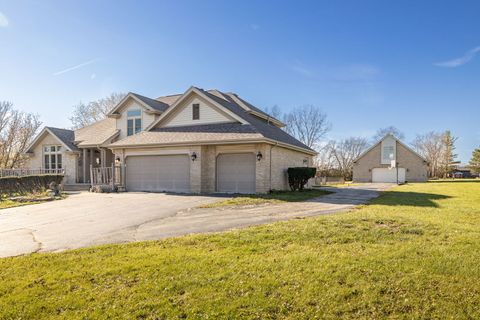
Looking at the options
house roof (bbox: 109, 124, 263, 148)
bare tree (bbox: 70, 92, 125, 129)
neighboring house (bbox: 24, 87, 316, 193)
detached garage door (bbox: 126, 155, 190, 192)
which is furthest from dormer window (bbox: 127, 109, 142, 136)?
bare tree (bbox: 70, 92, 125, 129)

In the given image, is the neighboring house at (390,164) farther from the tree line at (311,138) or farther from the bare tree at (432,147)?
the bare tree at (432,147)

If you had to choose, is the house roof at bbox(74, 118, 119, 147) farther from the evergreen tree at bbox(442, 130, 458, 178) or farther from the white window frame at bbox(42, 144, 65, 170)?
the evergreen tree at bbox(442, 130, 458, 178)

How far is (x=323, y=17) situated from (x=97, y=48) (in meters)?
10.7

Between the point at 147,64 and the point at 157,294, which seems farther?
the point at 147,64

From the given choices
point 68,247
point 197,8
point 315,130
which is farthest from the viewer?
point 315,130

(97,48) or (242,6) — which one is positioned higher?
(242,6)

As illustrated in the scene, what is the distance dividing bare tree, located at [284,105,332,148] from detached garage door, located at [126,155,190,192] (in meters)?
37.4

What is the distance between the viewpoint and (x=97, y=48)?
1487 centimetres

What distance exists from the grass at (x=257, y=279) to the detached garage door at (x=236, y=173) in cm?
1002

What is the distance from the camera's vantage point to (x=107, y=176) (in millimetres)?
21016

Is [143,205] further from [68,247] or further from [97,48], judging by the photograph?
[97,48]

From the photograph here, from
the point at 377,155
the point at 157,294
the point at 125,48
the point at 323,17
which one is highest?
the point at 323,17

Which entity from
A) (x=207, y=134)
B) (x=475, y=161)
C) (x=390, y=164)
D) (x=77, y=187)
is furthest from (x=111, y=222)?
(x=475, y=161)

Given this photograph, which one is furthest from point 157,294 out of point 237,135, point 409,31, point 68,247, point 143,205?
point 409,31
